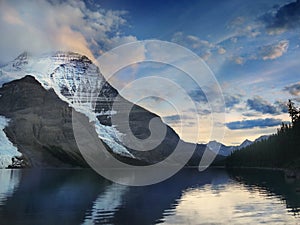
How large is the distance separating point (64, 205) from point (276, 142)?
146m

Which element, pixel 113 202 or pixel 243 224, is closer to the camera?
pixel 243 224

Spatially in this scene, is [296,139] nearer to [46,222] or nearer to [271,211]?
[271,211]

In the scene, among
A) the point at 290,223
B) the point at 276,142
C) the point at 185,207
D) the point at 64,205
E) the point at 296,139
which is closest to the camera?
the point at 290,223

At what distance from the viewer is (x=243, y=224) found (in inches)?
1551

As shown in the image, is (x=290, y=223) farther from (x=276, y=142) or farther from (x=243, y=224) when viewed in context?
(x=276, y=142)

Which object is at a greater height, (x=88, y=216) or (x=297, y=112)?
(x=297, y=112)

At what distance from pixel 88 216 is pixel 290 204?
95.1 ft

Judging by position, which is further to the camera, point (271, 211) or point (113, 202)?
point (113, 202)

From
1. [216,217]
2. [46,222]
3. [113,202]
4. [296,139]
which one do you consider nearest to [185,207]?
[216,217]

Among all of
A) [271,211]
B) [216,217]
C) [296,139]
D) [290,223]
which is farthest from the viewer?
[296,139]

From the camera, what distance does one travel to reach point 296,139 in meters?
152

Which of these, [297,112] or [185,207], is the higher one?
[297,112]

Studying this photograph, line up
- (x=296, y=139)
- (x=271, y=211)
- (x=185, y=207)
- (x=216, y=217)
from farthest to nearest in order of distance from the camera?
(x=296, y=139), (x=185, y=207), (x=271, y=211), (x=216, y=217)

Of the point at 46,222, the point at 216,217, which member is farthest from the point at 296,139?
the point at 46,222
